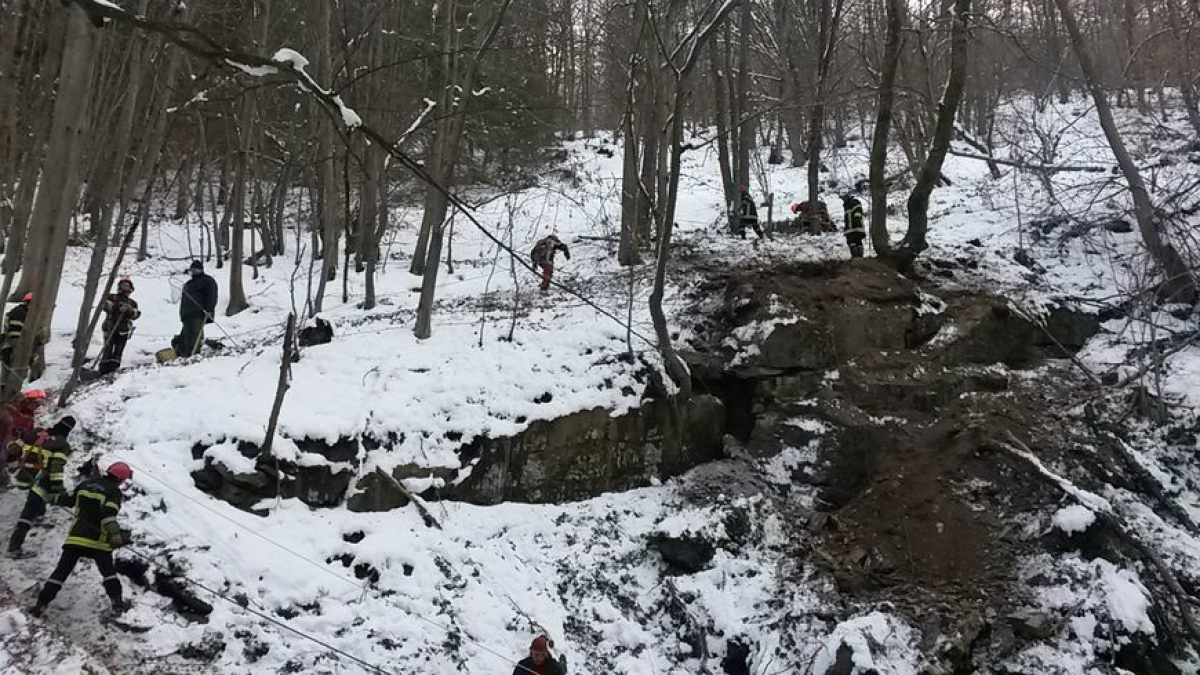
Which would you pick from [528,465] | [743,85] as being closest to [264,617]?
[528,465]

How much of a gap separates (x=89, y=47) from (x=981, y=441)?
10.1 metres

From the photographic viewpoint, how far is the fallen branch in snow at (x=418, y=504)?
7492 mm

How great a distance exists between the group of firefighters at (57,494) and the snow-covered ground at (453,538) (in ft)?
0.70

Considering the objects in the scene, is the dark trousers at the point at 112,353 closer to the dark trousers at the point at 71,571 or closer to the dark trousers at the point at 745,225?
the dark trousers at the point at 71,571

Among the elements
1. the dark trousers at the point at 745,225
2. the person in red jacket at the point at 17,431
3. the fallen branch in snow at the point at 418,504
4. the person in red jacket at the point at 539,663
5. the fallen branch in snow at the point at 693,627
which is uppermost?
the dark trousers at the point at 745,225

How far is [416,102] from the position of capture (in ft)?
64.5

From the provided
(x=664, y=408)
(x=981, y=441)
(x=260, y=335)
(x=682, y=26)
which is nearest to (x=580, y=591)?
(x=664, y=408)

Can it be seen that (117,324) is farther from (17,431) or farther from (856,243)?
(856,243)

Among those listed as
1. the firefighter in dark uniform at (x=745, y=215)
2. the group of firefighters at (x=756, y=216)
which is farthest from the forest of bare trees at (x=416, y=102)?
the firefighter in dark uniform at (x=745, y=215)

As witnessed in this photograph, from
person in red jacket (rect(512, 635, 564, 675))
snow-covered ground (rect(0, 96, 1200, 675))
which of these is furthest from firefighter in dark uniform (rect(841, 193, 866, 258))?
person in red jacket (rect(512, 635, 564, 675))

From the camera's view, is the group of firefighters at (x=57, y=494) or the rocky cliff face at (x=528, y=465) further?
the rocky cliff face at (x=528, y=465)

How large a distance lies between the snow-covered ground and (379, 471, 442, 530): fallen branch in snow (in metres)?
0.11

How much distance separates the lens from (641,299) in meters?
11.2

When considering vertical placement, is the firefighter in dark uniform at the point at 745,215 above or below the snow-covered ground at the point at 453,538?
above
